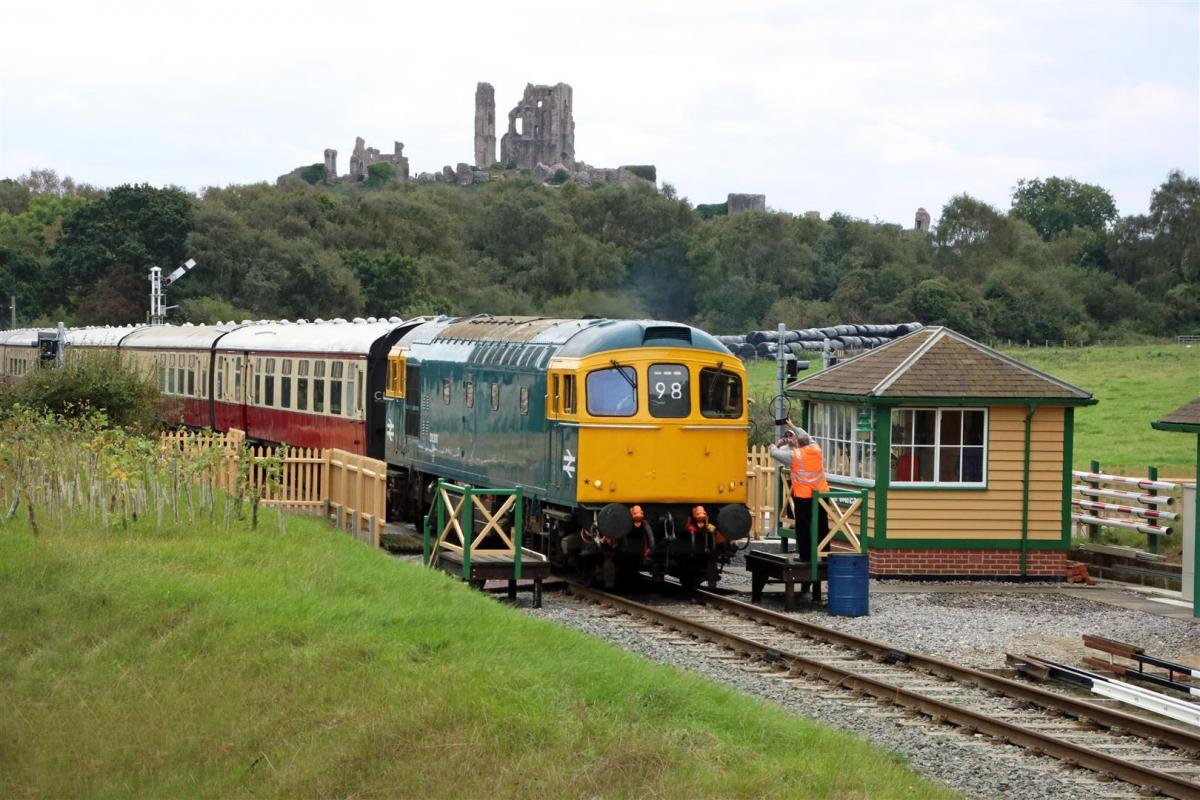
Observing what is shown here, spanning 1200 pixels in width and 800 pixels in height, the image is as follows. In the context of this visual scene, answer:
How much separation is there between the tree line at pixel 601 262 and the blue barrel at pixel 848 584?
37871mm

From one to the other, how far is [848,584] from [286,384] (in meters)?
16.2

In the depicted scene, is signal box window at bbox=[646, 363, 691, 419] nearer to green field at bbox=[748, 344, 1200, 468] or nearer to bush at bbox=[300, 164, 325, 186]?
green field at bbox=[748, 344, 1200, 468]

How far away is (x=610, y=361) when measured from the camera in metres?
18.2

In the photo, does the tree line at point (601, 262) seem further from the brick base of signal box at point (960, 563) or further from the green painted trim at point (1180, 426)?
the green painted trim at point (1180, 426)

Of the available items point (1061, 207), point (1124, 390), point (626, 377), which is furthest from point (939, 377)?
point (1061, 207)

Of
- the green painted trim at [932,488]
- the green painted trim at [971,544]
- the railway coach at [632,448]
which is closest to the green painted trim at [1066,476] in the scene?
the green painted trim at [971,544]

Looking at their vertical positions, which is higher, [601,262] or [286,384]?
[601,262]

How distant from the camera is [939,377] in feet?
70.4

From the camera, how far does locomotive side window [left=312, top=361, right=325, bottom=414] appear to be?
29000mm

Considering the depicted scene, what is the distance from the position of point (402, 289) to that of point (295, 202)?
48.7ft

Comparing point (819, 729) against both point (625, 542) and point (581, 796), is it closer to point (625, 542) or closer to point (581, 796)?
point (581, 796)

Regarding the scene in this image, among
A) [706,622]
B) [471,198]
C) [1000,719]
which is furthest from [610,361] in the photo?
[471,198]

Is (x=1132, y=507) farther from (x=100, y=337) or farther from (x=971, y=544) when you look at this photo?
(x=100, y=337)

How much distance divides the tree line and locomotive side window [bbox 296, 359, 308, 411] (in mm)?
24786
